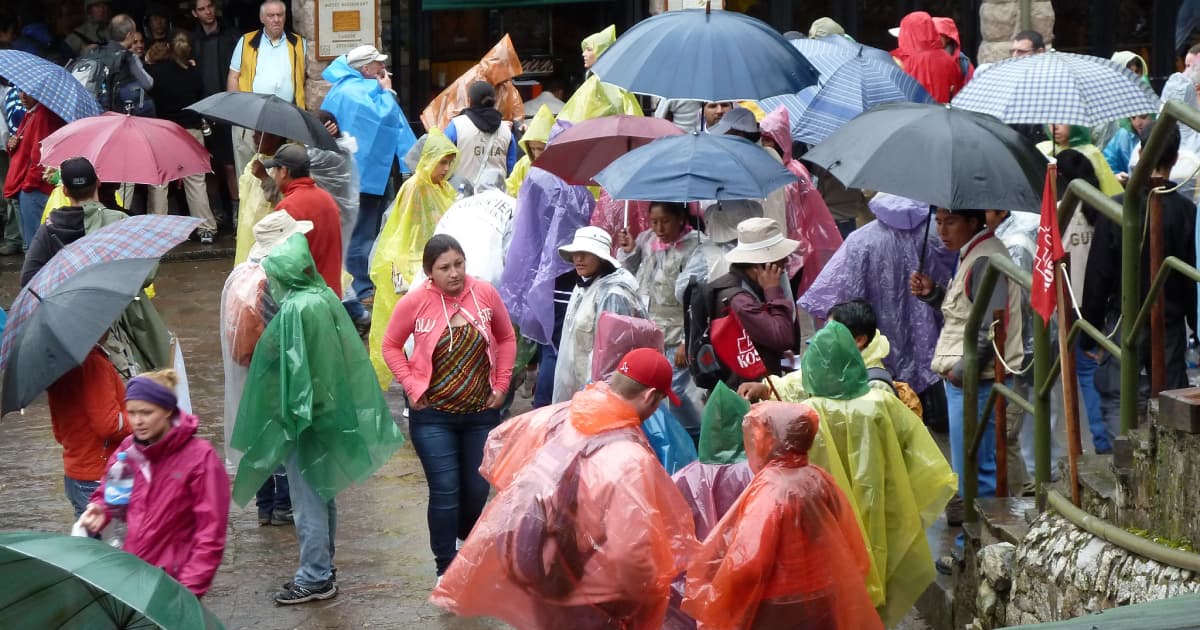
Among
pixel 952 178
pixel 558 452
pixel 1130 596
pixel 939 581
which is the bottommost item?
pixel 939 581

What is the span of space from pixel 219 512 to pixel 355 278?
22.3ft

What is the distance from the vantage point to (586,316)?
7.39 m

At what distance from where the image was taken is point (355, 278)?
12250 mm

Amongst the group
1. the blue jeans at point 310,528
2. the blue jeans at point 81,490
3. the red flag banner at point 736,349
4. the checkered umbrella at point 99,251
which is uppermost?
the checkered umbrella at point 99,251

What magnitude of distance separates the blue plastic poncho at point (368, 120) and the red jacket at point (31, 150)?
7.04 ft

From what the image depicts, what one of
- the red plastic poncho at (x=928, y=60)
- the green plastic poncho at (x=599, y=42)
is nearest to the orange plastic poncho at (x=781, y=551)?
the green plastic poncho at (x=599, y=42)

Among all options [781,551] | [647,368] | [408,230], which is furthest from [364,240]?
[781,551]

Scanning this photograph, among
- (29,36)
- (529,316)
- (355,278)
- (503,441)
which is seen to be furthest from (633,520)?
(29,36)

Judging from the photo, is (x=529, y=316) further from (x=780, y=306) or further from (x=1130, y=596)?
(x=1130, y=596)

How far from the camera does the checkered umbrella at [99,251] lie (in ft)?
21.3

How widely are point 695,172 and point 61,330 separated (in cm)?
297

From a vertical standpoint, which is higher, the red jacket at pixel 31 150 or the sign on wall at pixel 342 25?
the sign on wall at pixel 342 25

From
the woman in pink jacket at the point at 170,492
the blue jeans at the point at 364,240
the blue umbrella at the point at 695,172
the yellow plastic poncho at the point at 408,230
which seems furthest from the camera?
the blue jeans at the point at 364,240

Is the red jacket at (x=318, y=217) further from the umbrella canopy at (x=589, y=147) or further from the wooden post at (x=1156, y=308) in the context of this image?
the wooden post at (x=1156, y=308)
